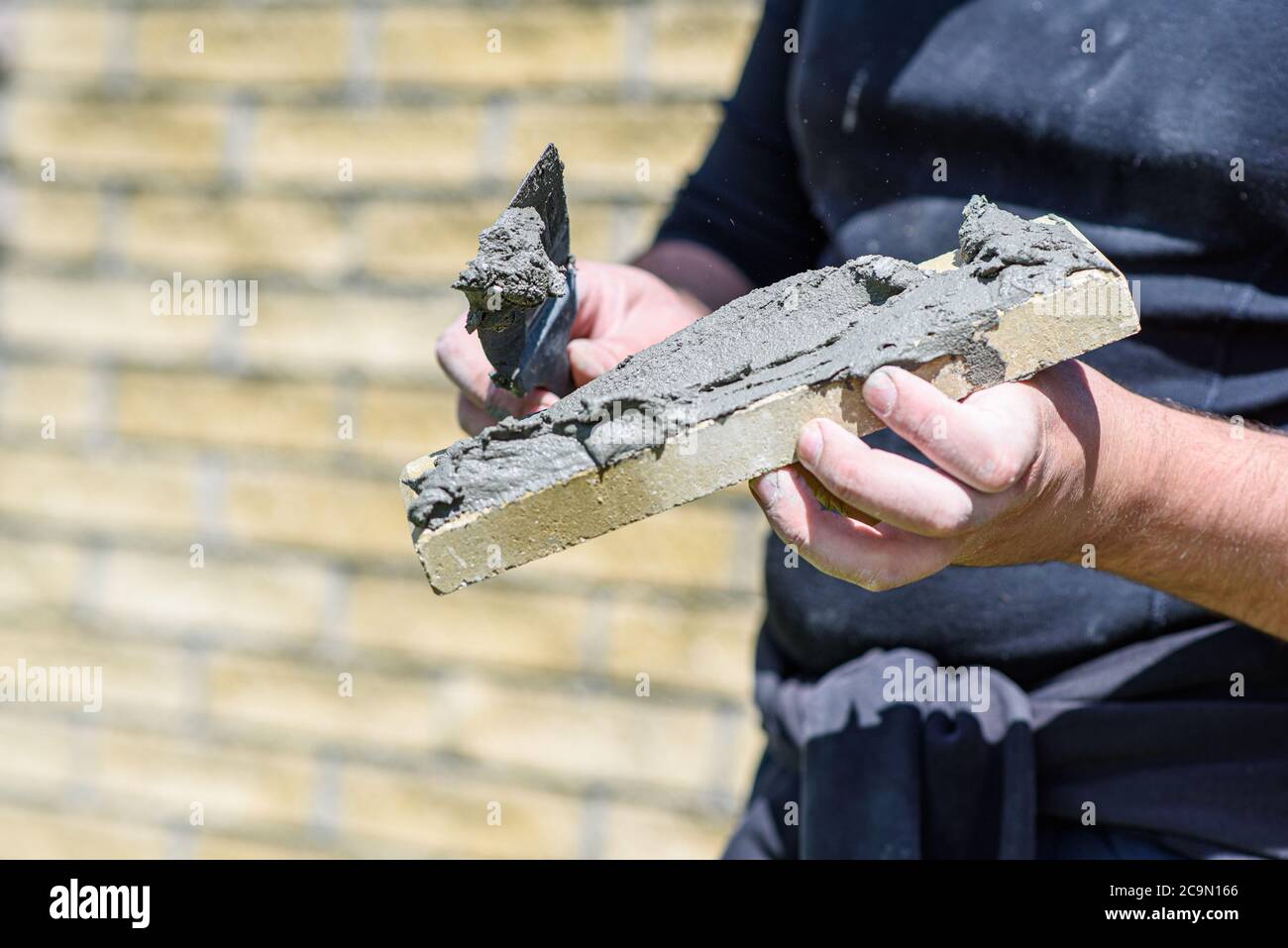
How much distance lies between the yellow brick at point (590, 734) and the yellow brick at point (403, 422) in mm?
391

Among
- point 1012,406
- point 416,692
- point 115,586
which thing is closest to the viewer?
point 1012,406

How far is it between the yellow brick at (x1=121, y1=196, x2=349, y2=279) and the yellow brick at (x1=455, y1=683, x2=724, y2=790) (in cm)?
74

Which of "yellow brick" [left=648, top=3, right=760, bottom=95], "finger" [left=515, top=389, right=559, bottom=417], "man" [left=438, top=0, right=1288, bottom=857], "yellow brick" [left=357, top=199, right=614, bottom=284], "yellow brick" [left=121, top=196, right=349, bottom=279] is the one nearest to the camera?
"man" [left=438, top=0, right=1288, bottom=857]

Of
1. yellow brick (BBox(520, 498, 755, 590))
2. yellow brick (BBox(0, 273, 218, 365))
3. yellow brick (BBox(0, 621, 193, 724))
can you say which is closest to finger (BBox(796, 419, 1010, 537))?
yellow brick (BBox(520, 498, 755, 590))

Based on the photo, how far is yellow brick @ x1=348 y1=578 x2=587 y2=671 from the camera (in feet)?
6.05

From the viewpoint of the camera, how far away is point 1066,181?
1.09m

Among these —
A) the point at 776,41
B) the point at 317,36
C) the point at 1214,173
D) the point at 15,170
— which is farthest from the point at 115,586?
the point at 1214,173

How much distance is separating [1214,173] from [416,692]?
139 cm

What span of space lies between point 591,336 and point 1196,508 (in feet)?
1.86

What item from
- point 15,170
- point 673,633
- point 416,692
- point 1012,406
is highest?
point 15,170

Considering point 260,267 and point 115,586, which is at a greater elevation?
point 260,267

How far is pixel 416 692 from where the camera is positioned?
6.35ft

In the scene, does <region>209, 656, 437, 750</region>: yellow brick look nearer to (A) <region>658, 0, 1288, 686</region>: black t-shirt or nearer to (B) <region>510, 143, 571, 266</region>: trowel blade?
(A) <region>658, 0, 1288, 686</region>: black t-shirt
